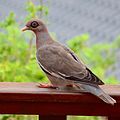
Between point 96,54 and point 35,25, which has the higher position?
point 96,54

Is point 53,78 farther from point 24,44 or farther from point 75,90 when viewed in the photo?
point 24,44

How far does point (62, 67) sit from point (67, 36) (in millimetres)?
6379

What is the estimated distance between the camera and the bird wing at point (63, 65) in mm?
2906

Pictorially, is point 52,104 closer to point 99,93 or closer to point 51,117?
point 51,117

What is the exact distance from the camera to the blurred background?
14.9 ft

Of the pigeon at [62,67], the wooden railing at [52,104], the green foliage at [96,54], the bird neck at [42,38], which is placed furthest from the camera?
the green foliage at [96,54]

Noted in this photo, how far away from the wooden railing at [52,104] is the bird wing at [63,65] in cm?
22

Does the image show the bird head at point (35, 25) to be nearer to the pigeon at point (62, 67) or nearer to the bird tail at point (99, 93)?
the pigeon at point (62, 67)

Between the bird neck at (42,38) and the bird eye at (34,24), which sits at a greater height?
the bird eye at (34,24)

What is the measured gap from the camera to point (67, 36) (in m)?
9.37

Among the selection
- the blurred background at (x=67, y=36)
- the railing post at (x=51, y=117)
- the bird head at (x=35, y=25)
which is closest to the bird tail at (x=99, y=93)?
the railing post at (x=51, y=117)

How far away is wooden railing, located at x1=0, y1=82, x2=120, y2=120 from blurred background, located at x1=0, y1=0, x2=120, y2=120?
623 mm

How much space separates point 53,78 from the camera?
3066 millimetres

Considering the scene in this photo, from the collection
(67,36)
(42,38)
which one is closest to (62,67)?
(42,38)
